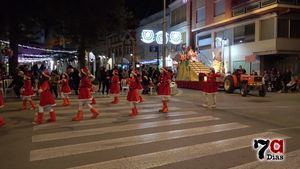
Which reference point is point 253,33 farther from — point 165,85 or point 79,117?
point 79,117

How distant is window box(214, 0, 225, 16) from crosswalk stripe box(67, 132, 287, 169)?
3217cm

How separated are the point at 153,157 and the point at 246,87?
1856 centimetres

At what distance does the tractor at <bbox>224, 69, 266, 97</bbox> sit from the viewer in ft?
85.5

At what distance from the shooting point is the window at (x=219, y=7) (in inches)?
1631

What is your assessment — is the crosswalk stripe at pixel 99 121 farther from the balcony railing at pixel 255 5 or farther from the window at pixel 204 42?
the window at pixel 204 42

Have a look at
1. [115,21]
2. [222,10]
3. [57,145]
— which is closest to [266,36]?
[222,10]

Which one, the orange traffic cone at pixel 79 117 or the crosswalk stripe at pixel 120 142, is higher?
the orange traffic cone at pixel 79 117

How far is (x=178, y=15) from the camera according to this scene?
52656 millimetres

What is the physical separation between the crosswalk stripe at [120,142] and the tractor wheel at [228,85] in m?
15.5

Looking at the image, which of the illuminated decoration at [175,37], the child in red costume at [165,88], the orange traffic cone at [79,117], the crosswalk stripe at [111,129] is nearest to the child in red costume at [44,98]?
the orange traffic cone at [79,117]

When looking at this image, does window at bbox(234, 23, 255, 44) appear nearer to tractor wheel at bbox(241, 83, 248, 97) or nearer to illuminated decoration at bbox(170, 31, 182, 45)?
illuminated decoration at bbox(170, 31, 182, 45)

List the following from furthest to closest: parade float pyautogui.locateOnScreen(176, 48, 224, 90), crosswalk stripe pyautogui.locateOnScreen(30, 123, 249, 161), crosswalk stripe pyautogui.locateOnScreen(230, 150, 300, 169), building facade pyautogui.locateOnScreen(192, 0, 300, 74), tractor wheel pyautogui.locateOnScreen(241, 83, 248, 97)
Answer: building facade pyautogui.locateOnScreen(192, 0, 300, 74) → parade float pyautogui.locateOnScreen(176, 48, 224, 90) → tractor wheel pyautogui.locateOnScreen(241, 83, 248, 97) → crosswalk stripe pyautogui.locateOnScreen(30, 123, 249, 161) → crosswalk stripe pyautogui.locateOnScreen(230, 150, 300, 169)

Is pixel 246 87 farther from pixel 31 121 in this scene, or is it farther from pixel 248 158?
pixel 248 158

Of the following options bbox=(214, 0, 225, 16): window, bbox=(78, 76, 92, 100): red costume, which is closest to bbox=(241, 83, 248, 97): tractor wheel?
bbox=(78, 76, 92, 100): red costume
